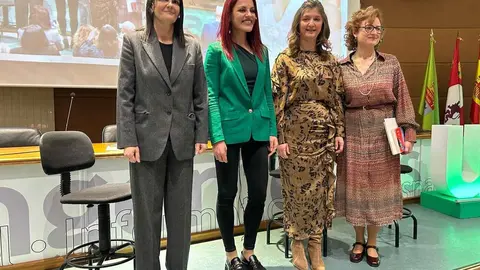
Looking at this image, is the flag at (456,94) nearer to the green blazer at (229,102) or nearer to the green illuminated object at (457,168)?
the green illuminated object at (457,168)

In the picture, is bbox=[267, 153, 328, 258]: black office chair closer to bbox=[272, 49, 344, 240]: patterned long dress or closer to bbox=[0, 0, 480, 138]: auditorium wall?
bbox=[272, 49, 344, 240]: patterned long dress

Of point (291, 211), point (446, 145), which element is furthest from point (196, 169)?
point (446, 145)

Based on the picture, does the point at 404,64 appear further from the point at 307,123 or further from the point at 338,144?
the point at 307,123

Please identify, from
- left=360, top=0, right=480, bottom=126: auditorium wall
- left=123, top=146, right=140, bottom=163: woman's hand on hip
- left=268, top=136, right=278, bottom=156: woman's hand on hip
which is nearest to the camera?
left=123, top=146, right=140, bottom=163: woman's hand on hip

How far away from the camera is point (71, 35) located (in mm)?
3422

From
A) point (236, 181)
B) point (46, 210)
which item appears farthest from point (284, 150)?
point (46, 210)

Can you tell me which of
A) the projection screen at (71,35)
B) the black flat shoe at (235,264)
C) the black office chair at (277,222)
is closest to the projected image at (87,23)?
the projection screen at (71,35)

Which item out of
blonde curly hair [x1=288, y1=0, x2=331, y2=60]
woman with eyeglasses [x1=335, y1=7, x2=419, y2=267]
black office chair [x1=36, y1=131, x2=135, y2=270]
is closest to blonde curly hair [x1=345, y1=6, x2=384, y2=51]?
woman with eyeglasses [x1=335, y1=7, x2=419, y2=267]

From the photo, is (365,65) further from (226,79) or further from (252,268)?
(252,268)

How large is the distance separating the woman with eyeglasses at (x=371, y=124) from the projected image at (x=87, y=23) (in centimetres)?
176

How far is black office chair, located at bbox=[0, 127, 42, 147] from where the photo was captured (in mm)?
3035

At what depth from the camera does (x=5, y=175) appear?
7.10ft

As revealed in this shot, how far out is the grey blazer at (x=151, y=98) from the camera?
1530mm

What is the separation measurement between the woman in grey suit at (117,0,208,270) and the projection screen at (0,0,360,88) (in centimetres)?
211
